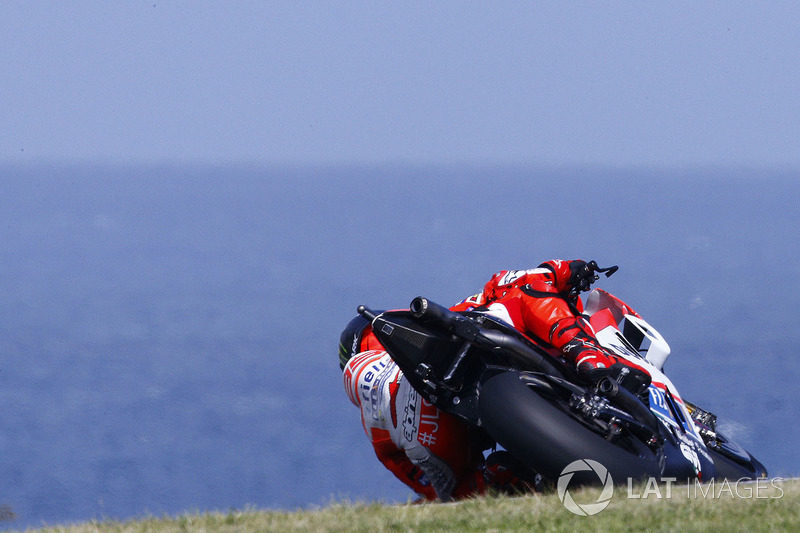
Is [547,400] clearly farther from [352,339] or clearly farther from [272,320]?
[272,320]

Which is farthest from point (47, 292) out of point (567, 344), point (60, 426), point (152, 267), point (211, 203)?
point (567, 344)

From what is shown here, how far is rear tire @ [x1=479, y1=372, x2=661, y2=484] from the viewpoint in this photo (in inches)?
298

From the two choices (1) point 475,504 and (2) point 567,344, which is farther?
(2) point 567,344

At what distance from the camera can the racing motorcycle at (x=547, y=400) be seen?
763 cm

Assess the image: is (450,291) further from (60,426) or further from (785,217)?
(785,217)

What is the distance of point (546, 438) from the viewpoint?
24.8ft

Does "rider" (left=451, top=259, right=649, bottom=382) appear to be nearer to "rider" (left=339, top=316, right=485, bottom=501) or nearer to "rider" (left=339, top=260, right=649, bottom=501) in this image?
"rider" (left=339, top=260, right=649, bottom=501)

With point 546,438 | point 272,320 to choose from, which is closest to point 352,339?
point 546,438

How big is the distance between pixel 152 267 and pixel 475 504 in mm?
115406

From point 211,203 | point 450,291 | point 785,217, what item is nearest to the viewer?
point 450,291

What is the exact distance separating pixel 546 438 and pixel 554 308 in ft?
7.05

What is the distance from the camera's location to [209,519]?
7.13 m

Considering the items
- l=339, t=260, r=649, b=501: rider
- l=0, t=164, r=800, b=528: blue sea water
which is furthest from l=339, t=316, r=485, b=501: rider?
l=0, t=164, r=800, b=528: blue sea water

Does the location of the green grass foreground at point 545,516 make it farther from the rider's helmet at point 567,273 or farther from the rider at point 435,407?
the rider's helmet at point 567,273
